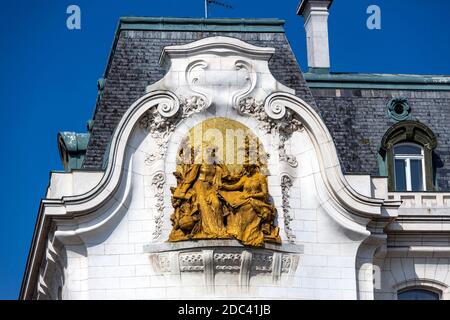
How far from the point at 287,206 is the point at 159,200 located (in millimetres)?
3327

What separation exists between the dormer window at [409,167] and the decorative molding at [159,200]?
744cm

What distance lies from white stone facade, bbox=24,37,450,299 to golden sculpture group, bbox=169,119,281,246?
0.30m

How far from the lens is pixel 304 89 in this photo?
6069 cm

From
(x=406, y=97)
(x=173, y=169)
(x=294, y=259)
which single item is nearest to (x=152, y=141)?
(x=173, y=169)

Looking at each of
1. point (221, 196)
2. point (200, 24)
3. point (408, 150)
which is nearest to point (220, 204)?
point (221, 196)

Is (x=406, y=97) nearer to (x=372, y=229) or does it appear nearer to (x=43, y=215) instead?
(x=372, y=229)

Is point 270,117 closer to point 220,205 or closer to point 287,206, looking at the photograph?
Answer: point 287,206

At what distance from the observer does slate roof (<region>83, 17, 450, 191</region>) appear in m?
60.0

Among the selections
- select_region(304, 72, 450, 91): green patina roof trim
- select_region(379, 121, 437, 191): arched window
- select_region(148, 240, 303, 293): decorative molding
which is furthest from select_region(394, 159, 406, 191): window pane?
select_region(148, 240, 303, 293): decorative molding

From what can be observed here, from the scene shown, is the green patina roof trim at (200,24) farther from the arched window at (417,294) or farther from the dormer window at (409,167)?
the arched window at (417,294)

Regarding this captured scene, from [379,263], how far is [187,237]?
235 inches

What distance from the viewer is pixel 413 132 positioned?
6219 centimetres

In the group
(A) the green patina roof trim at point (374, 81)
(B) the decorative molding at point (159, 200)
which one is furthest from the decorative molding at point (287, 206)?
(A) the green patina roof trim at point (374, 81)

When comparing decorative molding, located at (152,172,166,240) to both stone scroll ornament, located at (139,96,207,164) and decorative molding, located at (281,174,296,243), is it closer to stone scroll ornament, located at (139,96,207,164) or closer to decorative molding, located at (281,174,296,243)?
stone scroll ornament, located at (139,96,207,164)
